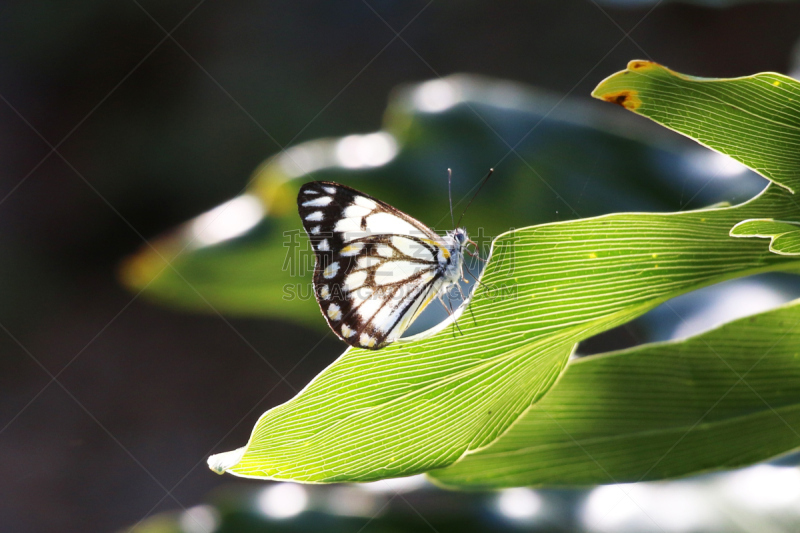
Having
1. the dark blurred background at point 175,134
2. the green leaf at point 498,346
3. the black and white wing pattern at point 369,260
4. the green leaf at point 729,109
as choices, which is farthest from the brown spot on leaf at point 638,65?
the dark blurred background at point 175,134

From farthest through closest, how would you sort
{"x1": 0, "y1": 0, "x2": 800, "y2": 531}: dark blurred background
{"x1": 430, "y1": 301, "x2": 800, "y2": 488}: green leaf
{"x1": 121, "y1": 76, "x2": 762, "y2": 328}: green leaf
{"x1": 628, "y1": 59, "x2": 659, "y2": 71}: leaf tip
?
{"x1": 0, "y1": 0, "x2": 800, "y2": 531}: dark blurred background, {"x1": 121, "y1": 76, "x2": 762, "y2": 328}: green leaf, {"x1": 430, "y1": 301, "x2": 800, "y2": 488}: green leaf, {"x1": 628, "y1": 59, "x2": 659, "y2": 71}: leaf tip

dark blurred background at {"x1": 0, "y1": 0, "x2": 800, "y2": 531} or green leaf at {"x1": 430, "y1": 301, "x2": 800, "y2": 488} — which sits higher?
dark blurred background at {"x1": 0, "y1": 0, "x2": 800, "y2": 531}

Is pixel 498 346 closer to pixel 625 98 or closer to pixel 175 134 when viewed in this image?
pixel 625 98

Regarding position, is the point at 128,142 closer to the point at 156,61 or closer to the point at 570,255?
the point at 156,61

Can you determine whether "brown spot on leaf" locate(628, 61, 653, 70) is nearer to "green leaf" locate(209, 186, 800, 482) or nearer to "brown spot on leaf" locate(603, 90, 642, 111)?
"brown spot on leaf" locate(603, 90, 642, 111)

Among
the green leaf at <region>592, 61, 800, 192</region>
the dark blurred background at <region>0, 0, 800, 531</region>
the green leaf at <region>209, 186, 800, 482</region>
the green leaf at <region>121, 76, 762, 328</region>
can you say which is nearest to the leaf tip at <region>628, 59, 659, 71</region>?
the green leaf at <region>592, 61, 800, 192</region>

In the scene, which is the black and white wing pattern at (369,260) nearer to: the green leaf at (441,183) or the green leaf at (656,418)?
the green leaf at (441,183)
